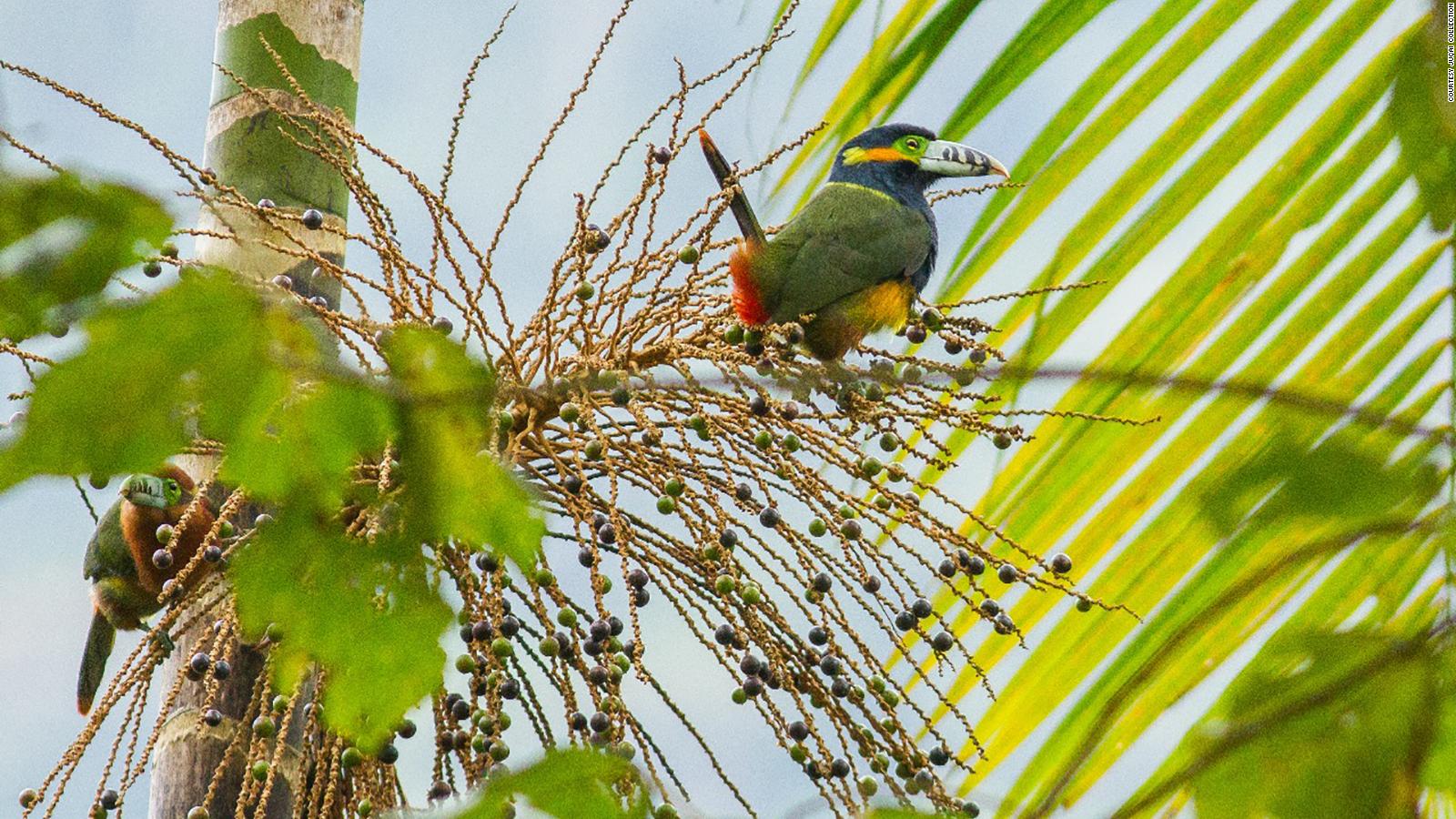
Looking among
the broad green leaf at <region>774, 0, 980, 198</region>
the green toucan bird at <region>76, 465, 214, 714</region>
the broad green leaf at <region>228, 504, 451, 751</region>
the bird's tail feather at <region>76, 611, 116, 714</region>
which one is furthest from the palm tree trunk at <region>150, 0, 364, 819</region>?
the broad green leaf at <region>228, 504, 451, 751</region>

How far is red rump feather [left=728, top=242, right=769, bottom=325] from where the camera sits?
6.42 ft

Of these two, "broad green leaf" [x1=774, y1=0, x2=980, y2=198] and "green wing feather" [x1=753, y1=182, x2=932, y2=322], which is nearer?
"broad green leaf" [x1=774, y1=0, x2=980, y2=198]

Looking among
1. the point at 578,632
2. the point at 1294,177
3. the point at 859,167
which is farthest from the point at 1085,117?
the point at 859,167

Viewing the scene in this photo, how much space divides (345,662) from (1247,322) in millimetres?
973

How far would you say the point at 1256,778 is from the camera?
505 mm

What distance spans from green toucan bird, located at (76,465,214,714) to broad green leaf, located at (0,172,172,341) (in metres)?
1.24

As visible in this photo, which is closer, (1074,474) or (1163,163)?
(1163,163)

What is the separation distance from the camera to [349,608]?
2.32ft

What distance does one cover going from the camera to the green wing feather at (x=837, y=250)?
2152 millimetres

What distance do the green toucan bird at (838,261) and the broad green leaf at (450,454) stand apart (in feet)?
4.11

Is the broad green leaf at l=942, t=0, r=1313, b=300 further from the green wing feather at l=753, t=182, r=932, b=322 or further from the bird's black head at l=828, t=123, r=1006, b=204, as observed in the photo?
the bird's black head at l=828, t=123, r=1006, b=204

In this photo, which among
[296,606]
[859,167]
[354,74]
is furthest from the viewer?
[859,167]

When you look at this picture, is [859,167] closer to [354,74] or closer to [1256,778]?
[354,74]

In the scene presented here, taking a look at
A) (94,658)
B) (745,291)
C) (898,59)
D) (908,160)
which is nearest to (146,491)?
(94,658)
